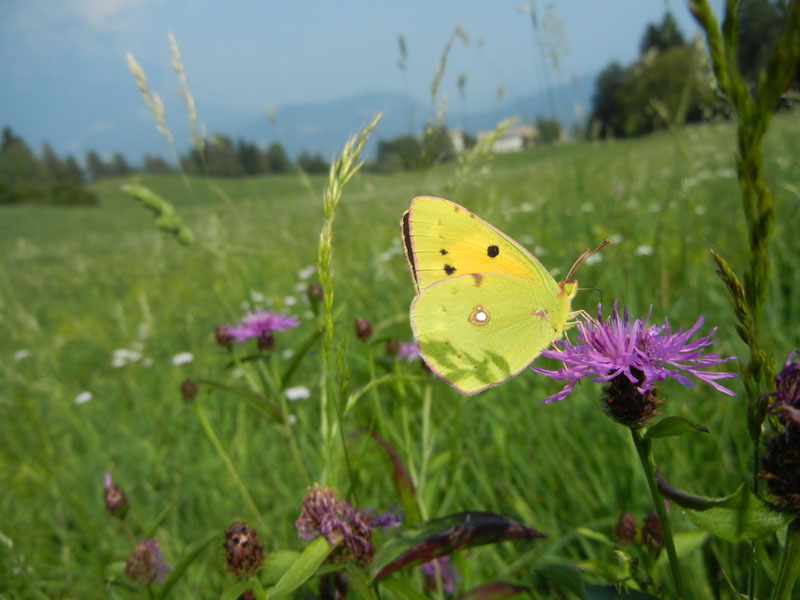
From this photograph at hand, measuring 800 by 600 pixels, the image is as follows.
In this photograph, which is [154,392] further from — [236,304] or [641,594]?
[641,594]

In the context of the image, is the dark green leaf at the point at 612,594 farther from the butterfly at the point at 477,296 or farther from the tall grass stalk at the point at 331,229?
the butterfly at the point at 477,296

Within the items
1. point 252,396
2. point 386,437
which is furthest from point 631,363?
point 386,437

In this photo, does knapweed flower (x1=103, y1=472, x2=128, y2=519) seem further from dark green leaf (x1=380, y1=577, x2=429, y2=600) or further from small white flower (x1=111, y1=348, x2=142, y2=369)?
small white flower (x1=111, y1=348, x2=142, y2=369)

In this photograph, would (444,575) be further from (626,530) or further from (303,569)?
(303,569)

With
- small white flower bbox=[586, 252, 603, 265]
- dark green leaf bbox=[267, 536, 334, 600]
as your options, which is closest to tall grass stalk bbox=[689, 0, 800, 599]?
dark green leaf bbox=[267, 536, 334, 600]

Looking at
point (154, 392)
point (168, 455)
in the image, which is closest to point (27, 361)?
point (154, 392)

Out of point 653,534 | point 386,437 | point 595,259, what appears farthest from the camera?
point 595,259

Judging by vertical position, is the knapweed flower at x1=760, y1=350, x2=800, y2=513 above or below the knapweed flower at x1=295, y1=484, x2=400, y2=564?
above
